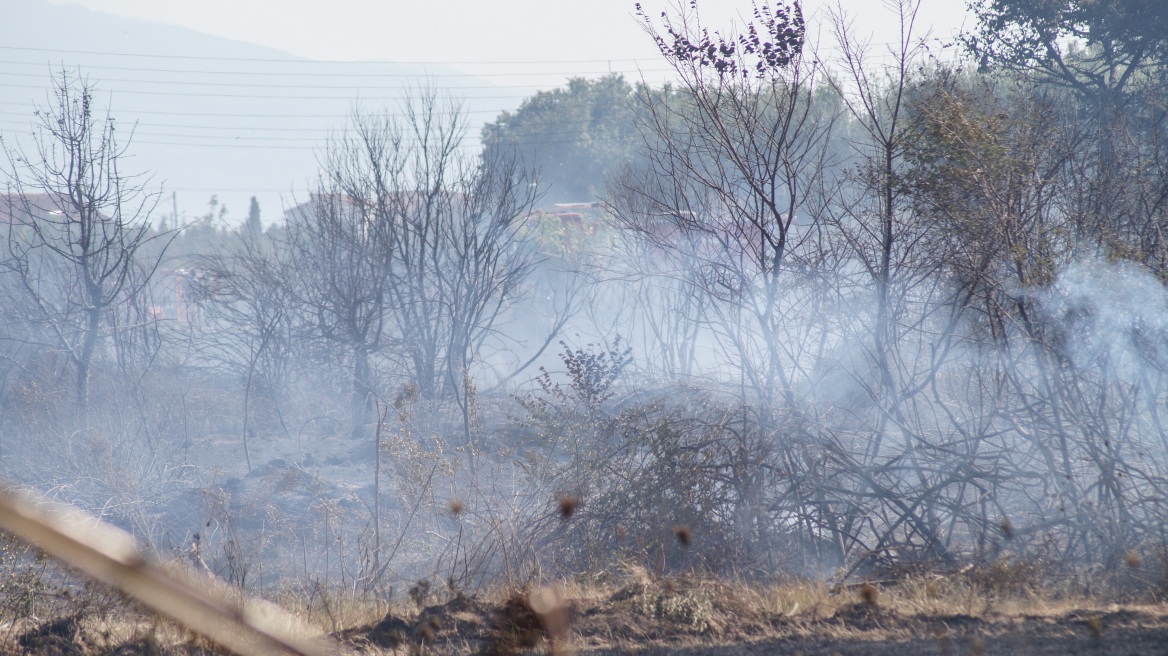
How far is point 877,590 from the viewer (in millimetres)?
4973

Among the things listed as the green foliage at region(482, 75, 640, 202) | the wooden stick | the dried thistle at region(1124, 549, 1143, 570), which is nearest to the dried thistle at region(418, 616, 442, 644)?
the wooden stick

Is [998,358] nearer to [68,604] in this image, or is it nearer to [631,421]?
[631,421]

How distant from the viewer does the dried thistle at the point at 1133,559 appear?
5.55 m

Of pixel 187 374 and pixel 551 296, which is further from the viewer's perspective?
pixel 551 296

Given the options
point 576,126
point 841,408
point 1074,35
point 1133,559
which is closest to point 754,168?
point 841,408

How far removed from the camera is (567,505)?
6.64 m

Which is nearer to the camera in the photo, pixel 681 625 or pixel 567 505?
pixel 681 625

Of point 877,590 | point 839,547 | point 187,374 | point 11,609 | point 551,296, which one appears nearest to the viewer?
point 11,609

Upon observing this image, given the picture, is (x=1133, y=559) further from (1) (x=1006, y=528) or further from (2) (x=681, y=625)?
(2) (x=681, y=625)

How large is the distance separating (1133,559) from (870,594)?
2.19m

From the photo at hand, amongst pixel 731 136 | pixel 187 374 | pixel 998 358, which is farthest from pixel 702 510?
pixel 187 374

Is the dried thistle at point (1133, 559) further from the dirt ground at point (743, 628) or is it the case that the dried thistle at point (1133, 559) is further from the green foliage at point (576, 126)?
the green foliage at point (576, 126)

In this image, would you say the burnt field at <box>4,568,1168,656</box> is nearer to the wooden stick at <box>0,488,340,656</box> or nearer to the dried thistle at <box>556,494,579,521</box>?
the wooden stick at <box>0,488,340,656</box>

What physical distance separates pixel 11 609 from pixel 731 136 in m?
6.24
